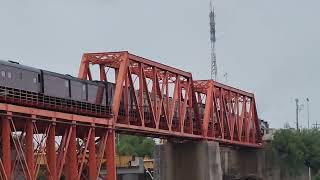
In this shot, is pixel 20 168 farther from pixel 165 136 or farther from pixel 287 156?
pixel 287 156

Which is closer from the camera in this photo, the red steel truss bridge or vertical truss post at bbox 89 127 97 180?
the red steel truss bridge

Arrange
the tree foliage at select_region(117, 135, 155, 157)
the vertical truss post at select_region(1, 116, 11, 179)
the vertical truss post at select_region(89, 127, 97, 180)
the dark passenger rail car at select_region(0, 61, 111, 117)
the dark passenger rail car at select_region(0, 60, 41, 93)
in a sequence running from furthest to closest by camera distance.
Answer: the tree foliage at select_region(117, 135, 155, 157)
the vertical truss post at select_region(89, 127, 97, 180)
the dark passenger rail car at select_region(0, 61, 111, 117)
the dark passenger rail car at select_region(0, 60, 41, 93)
the vertical truss post at select_region(1, 116, 11, 179)

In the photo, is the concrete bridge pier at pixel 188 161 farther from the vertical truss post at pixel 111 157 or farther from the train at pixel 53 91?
the vertical truss post at pixel 111 157

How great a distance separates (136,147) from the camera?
163875mm

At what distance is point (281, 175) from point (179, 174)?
32956 millimetres

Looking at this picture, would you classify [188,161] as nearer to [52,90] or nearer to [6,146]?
[52,90]

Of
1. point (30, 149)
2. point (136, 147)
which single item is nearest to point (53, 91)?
point (30, 149)

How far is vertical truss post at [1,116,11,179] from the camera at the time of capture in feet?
157

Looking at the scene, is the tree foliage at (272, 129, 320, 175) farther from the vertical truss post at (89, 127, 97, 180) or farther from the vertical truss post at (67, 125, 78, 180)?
Answer: the vertical truss post at (67, 125, 78, 180)

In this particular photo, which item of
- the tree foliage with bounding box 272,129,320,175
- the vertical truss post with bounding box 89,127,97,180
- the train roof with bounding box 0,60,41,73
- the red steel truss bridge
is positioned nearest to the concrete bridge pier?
the red steel truss bridge

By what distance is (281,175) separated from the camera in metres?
115

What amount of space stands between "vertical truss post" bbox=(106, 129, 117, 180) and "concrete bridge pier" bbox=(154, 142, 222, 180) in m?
23.8

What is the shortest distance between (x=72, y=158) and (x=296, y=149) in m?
65.6

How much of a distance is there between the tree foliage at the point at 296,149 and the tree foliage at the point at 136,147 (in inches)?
1802
